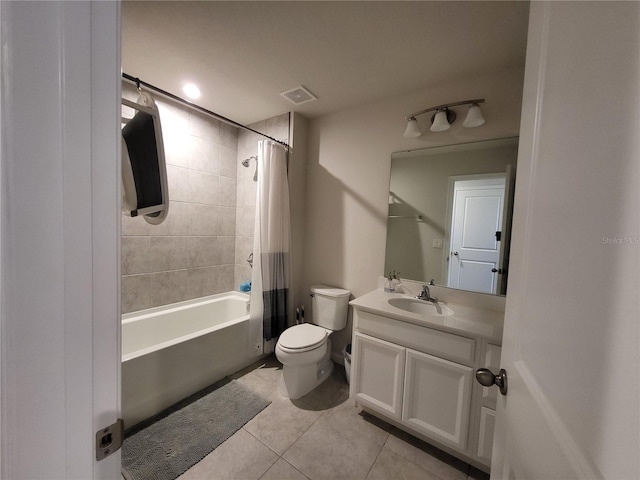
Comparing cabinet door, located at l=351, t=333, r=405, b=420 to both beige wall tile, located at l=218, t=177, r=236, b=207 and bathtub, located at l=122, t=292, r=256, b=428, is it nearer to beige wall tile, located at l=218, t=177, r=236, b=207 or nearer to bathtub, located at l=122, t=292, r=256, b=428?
bathtub, located at l=122, t=292, r=256, b=428

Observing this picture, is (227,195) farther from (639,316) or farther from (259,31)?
(639,316)

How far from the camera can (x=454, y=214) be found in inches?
70.4

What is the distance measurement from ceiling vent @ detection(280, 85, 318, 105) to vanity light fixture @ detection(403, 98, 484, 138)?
0.84m

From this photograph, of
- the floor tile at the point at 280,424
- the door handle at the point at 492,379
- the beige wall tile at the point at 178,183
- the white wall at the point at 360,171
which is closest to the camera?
the door handle at the point at 492,379

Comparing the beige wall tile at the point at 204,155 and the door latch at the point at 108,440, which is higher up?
the beige wall tile at the point at 204,155

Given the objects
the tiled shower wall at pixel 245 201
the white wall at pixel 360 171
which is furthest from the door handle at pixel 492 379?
the tiled shower wall at pixel 245 201

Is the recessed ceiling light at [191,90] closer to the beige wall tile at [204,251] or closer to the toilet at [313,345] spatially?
the beige wall tile at [204,251]

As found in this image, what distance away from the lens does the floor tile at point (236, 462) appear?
126 centimetres

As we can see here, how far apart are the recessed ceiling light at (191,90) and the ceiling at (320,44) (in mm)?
51

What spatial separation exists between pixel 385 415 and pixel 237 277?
2.05 m

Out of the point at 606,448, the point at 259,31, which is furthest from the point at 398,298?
the point at 259,31

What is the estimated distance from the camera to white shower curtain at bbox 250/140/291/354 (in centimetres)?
218

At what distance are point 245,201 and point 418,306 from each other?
2105 millimetres

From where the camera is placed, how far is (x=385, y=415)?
154cm
